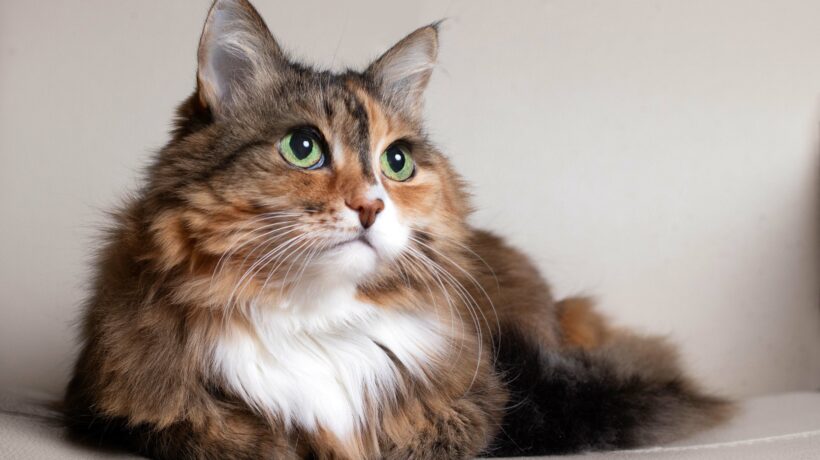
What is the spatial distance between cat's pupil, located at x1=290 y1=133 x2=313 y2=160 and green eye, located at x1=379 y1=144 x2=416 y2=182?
17 centimetres

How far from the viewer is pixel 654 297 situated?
3.03m

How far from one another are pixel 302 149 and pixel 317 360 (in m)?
0.40

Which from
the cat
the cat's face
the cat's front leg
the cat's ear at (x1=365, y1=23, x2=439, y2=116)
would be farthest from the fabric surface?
the cat's ear at (x1=365, y1=23, x2=439, y2=116)

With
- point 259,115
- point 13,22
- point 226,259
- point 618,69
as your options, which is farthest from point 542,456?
point 13,22

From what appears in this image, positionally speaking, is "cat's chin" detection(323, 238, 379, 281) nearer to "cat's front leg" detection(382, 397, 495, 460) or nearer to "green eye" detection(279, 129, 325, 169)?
"green eye" detection(279, 129, 325, 169)

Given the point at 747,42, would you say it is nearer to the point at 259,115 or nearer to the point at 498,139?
the point at 498,139

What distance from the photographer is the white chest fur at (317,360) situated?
149 centimetres

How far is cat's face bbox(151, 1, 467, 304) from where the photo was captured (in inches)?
56.3

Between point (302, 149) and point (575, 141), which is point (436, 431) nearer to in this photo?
point (302, 149)

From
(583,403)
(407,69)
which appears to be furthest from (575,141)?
(583,403)

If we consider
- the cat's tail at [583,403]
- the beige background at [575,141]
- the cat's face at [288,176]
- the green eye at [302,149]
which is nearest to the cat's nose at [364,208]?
the cat's face at [288,176]

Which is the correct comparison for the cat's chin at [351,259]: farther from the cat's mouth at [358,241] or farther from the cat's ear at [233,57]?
the cat's ear at [233,57]

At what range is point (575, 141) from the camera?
Answer: 116 inches

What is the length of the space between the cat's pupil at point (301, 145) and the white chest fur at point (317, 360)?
270 millimetres
